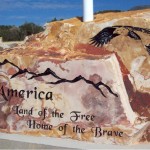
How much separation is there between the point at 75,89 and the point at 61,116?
570 millimetres

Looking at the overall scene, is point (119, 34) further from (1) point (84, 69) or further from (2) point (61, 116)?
(2) point (61, 116)

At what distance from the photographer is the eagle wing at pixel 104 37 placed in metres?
8.10

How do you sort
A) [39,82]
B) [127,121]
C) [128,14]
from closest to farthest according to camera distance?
[127,121], [39,82], [128,14]

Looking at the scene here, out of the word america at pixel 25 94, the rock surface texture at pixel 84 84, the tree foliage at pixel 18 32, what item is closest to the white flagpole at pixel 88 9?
the rock surface texture at pixel 84 84

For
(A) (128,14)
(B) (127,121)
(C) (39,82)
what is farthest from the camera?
(A) (128,14)

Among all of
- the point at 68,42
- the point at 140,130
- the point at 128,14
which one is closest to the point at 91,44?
the point at 68,42

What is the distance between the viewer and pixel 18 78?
8.35 metres

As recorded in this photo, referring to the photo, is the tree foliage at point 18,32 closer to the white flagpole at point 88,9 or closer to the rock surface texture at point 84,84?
the white flagpole at point 88,9

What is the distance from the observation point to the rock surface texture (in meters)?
7.68

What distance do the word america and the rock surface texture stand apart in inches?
0.7

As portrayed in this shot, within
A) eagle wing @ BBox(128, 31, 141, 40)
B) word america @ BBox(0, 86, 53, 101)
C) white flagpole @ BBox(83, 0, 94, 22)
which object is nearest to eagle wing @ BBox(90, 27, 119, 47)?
eagle wing @ BBox(128, 31, 141, 40)

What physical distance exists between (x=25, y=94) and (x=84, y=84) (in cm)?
119

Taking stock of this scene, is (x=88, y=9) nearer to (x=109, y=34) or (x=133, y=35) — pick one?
(x=109, y=34)

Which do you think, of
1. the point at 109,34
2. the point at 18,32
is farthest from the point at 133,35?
the point at 18,32
